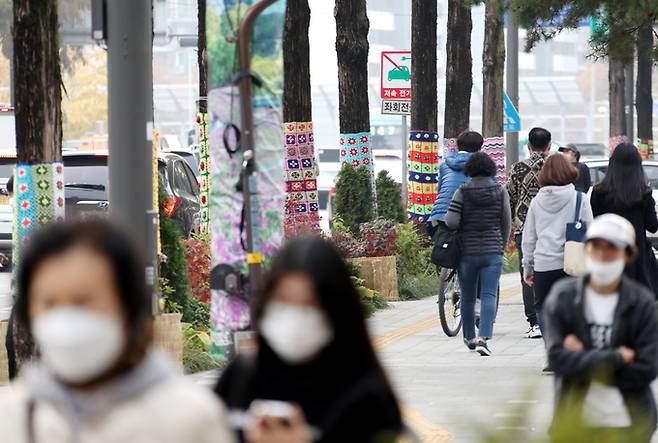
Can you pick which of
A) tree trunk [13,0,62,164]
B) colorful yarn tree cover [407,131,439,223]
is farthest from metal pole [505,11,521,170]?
tree trunk [13,0,62,164]

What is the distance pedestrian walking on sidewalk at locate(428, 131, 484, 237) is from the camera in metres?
13.7

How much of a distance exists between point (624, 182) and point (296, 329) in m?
8.48

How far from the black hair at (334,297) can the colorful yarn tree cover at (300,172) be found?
1444 cm

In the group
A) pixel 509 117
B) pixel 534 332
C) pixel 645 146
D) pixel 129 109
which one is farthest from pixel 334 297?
pixel 645 146

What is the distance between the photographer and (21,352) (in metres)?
9.35

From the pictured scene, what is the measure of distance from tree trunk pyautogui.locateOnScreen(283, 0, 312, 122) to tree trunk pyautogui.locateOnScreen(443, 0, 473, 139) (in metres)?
7.49

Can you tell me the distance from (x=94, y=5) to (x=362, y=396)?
5017 mm

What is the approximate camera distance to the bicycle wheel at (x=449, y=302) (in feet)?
46.3

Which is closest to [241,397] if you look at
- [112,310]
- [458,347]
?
[112,310]

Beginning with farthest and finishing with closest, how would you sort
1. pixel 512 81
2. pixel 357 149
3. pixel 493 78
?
pixel 512 81 → pixel 493 78 → pixel 357 149

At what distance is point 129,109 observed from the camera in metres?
8.35

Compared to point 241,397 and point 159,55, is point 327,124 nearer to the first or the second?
point 159,55

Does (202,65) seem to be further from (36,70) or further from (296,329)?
(296,329)

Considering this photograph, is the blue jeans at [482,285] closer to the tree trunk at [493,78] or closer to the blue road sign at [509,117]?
the tree trunk at [493,78]
